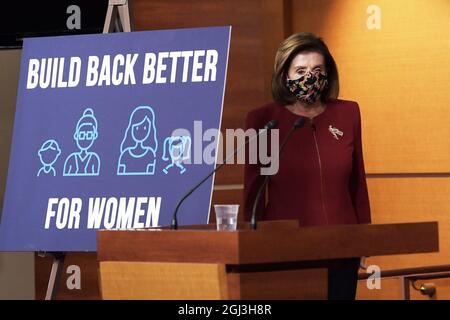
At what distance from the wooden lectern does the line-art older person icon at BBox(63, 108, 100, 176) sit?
1212 millimetres

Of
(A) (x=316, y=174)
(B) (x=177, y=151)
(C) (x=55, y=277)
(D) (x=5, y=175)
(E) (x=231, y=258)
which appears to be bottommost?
(E) (x=231, y=258)

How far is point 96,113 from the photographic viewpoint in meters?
3.89

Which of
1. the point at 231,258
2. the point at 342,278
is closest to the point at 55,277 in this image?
the point at 342,278

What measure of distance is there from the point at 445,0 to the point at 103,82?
2006 mm

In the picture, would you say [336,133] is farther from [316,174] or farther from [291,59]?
[291,59]

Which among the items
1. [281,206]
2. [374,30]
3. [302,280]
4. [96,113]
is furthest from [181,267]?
[374,30]

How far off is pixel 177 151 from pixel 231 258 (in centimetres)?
136

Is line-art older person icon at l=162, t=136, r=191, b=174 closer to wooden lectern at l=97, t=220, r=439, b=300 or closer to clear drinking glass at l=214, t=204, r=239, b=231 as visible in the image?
clear drinking glass at l=214, t=204, r=239, b=231

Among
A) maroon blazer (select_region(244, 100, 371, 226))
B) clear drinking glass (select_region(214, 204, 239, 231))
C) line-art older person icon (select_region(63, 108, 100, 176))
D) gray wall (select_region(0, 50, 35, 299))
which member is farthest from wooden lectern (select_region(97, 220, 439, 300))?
gray wall (select_region(0, 50, 35, 299))

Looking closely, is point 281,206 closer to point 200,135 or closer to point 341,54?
point 200,135

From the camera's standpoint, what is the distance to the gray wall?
19.0ft

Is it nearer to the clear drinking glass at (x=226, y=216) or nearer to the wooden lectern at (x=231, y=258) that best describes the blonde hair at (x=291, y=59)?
the clear drinking glass at (x=226, y=216)

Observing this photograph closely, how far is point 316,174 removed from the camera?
349 centimetres

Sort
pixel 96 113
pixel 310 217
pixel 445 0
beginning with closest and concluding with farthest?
pixel 310 217, pixel 96 113, pixel 445 0
